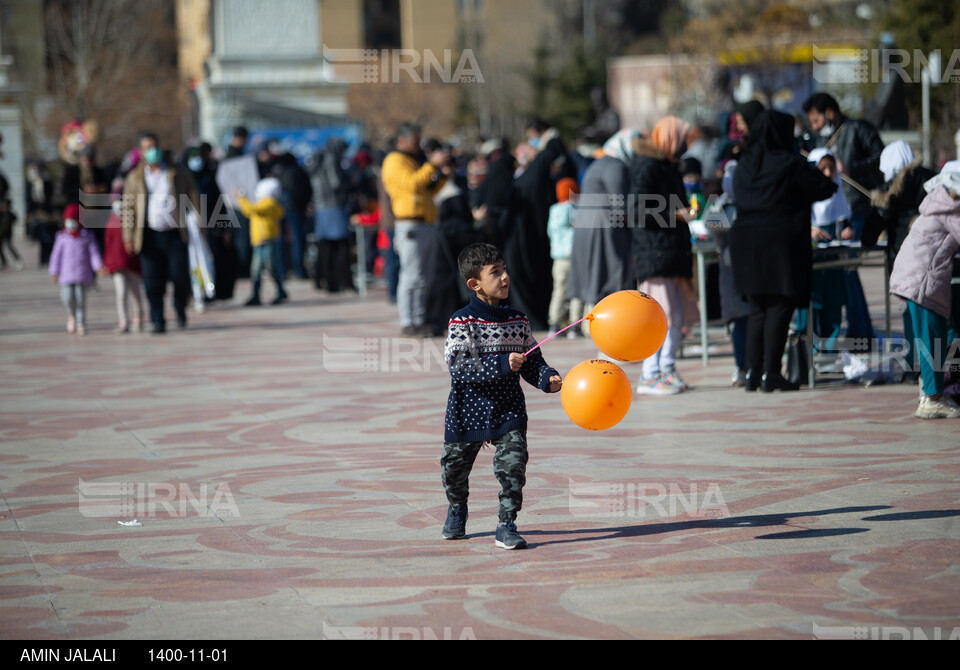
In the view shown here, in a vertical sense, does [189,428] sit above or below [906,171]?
below

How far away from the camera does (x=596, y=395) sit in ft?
19.8

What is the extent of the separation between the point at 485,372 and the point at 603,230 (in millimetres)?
7052

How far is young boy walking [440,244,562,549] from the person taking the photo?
6.16 meters

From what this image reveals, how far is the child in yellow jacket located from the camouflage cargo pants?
13.0 m

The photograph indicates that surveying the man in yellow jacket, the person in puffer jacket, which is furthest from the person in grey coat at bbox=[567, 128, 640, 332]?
the person in puffer jacket

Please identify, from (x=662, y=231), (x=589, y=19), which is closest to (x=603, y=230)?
(x=662, y=231)

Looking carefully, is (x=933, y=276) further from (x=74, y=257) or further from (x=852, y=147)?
(x=74, y=257)

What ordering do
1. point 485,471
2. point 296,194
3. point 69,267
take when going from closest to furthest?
point 485,471 < point 69,267 < point 296,194

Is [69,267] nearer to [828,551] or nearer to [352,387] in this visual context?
[352,387]

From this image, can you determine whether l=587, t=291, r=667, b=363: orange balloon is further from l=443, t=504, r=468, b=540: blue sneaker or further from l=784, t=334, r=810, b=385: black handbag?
l=784, t=334, r=810, b=385: black handbag

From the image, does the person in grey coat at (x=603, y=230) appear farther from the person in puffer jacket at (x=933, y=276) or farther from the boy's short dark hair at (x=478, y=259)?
the boy's short dark hair at (x=478, y=259)

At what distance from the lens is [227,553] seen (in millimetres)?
6250
